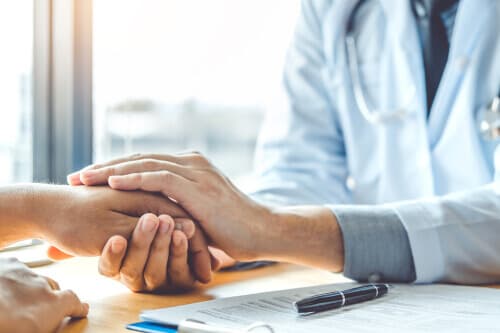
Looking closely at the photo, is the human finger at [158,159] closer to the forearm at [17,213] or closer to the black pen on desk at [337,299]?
the forearm at [17,213]

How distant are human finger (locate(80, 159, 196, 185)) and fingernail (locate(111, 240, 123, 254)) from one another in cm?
12

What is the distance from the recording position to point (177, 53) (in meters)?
2.77

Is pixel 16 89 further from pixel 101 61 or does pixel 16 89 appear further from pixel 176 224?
pixel 176 224

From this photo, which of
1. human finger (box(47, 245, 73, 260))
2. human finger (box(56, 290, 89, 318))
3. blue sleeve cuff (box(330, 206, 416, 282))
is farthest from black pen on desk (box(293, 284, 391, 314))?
human finger (box(47, 245, 73, 260))

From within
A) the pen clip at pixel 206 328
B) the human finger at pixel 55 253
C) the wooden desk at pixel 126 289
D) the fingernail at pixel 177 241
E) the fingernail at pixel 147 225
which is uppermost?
the fingernail at pixel 147 225

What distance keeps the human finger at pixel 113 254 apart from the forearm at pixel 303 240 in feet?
0.61

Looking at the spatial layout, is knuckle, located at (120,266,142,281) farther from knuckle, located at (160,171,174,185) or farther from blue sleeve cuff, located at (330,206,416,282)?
blue sleeve cuff, located at (330,206,416,282)

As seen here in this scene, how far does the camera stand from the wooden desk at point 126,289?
0.71m

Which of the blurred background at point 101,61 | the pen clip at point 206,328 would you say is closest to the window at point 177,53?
the blurred background at point 101,61

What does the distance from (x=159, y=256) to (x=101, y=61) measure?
944 mm

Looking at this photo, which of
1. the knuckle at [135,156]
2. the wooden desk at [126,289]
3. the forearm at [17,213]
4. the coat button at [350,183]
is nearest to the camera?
the wooden desk at [126,289]

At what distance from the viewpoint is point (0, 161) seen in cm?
154

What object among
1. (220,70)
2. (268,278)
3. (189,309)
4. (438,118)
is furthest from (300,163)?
Answer: (220,70)

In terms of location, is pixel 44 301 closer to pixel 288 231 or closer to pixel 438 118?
pixel 288 231
